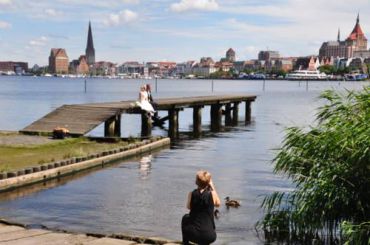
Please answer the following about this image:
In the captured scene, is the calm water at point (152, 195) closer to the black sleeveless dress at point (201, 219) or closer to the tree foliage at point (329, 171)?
the tree foliage at point (329, 171)

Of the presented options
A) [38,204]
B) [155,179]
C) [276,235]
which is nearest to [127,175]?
[155,179]

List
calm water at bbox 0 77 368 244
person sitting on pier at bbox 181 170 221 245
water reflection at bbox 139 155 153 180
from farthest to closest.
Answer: water reflection at bbox 139 155 153 180, calm water at bbox 0 77 368 244, person sitting on pier at bbox 181 170 221 245

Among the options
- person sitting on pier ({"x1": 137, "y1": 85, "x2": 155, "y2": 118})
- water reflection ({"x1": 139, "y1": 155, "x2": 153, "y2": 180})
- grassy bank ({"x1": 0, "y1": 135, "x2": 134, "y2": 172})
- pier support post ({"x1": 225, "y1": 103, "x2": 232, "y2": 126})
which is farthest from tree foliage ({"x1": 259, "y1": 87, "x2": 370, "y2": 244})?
pier support post ({"x1": 225, "y1": 103, "x2": 232, "y2": 126})

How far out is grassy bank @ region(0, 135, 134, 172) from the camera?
877 inches

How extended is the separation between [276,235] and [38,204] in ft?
25.0

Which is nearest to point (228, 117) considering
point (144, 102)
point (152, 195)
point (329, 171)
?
point (144, 102)

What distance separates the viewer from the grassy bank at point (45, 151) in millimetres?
22281

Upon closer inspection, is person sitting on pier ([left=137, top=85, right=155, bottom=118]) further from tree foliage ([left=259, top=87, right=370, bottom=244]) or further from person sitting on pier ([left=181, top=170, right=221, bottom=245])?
person sitting on pier ([left=181, top=170, right=221, bottom=245])

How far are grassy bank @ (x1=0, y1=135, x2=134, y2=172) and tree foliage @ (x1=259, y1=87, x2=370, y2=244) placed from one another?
1089 centimetres

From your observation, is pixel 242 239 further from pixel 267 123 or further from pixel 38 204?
pixel 267 123

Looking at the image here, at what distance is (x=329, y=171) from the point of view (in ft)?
41.5

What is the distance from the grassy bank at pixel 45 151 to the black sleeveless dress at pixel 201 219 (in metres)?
12.4

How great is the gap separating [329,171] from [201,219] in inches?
169

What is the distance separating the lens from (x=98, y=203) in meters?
18.3
